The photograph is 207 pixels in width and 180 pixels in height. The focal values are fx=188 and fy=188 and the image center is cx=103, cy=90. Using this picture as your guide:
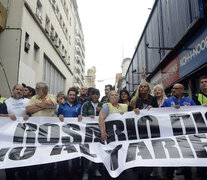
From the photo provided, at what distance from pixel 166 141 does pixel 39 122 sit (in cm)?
238

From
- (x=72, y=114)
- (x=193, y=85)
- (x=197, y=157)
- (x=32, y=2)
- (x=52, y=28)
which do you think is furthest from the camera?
(x=52, y=28)

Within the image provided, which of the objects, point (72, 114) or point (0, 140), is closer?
point (0, 140)

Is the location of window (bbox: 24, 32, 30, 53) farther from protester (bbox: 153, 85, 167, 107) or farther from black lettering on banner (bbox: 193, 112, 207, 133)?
black lettering on banner (bbox: 193, 112, 207, 133)

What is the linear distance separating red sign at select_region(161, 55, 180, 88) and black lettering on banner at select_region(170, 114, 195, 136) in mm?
5546

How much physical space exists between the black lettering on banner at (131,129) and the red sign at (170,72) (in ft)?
19.5

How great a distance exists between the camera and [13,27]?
34.8ft

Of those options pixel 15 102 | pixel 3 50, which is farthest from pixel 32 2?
pixel 15 102

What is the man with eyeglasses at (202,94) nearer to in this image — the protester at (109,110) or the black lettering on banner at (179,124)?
the black lettering on banner at (179,124)

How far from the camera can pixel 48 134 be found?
3648 mm

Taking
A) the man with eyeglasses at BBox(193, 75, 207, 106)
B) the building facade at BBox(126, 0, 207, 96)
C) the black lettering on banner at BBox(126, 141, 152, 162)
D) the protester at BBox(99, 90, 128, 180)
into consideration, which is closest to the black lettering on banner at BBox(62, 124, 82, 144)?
the protester at BBox(99, 90, 128, 180)

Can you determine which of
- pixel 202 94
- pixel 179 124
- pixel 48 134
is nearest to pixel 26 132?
pixel 48 134

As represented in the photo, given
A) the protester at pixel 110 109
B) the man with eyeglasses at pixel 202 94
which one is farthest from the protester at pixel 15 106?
the man with eyeglasses at pixel 202 94

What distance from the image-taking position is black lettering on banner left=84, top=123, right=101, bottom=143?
144 inches

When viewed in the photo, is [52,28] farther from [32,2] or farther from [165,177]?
[165,177]
